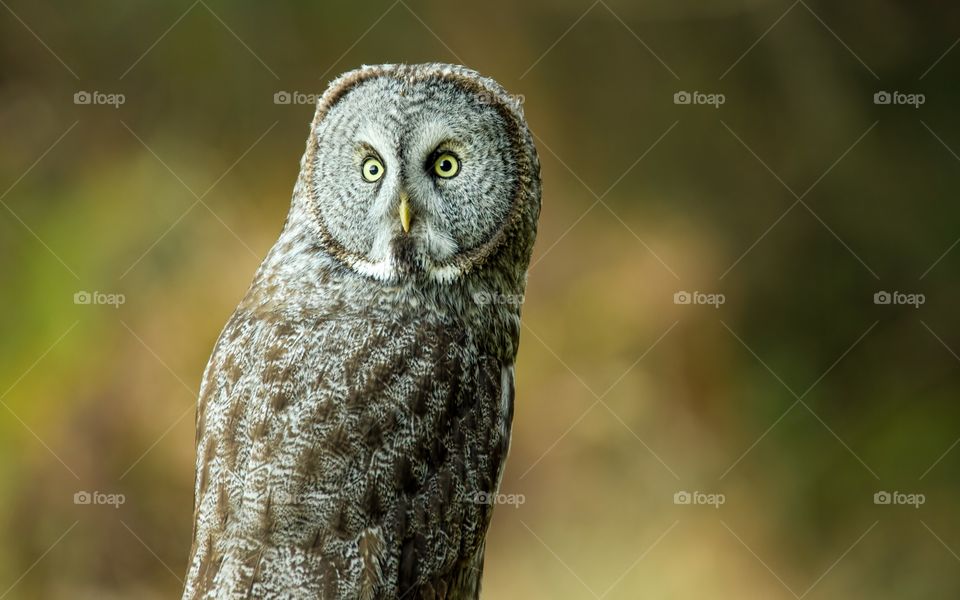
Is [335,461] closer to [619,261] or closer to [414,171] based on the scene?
[414,171]

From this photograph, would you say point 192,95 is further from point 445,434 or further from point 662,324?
point 445,434

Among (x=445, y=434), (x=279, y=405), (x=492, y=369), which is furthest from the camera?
(x=492, y=369)

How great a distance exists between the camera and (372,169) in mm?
3084

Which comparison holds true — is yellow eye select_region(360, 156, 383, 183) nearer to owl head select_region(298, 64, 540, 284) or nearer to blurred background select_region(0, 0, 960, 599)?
owl head select_region(298, 64, 540, 284)

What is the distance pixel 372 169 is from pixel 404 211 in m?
0.19

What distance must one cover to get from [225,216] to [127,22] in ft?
4.92

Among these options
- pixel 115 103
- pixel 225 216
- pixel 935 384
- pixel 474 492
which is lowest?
pixel 474 492

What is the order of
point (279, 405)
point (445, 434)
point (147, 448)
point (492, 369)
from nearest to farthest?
point (279, 405), point (445, 434), point (492, 369), point (147, 448)

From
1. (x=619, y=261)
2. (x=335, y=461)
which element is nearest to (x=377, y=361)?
(x=335, y=461)

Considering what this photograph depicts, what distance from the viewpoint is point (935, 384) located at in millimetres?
7074

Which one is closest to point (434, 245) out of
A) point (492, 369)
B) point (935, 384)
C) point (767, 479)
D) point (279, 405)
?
point (492, 369)

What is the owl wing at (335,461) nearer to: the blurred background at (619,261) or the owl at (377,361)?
the owl at (377,361)

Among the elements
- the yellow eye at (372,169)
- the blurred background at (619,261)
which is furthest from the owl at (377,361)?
the blurred background at (619,261)

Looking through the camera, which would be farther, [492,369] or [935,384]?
[935,384]
